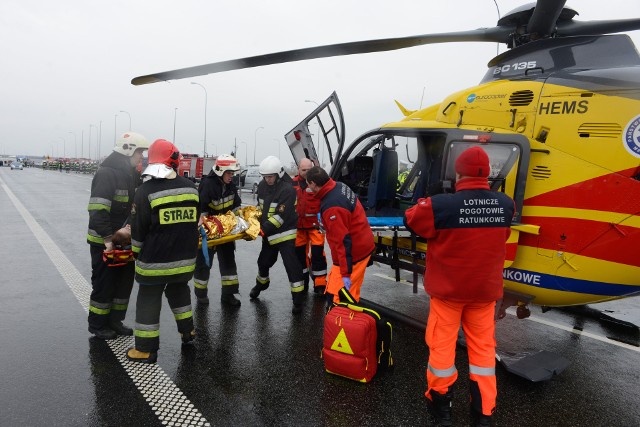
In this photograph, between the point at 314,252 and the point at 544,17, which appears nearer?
the point at 544,17

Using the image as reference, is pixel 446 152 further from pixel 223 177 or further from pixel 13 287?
pixel 13 287

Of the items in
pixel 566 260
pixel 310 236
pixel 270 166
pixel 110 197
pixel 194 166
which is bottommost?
pixel 310 236

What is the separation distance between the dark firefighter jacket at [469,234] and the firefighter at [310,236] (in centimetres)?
281

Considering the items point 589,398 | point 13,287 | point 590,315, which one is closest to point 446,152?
point 589,398

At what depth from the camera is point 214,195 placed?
494 cm

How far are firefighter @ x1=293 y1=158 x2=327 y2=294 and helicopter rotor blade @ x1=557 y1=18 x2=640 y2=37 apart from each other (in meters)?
3.17

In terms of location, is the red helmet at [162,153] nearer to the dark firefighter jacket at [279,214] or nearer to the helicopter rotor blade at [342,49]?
the helicopter rotor blade at [342,49]

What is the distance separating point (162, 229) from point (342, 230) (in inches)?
60.6

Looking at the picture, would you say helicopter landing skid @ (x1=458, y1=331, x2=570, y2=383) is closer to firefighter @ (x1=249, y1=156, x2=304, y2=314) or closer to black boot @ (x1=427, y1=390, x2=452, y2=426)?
black boot @ (x1=427, y1=390, x2=452, y2=426)

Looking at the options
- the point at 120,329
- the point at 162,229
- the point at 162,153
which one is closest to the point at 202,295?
the point at 120,329

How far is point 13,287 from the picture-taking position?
558 cm

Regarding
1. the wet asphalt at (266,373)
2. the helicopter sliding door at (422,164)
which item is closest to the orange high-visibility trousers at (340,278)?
the wet asphalt at (266,373)

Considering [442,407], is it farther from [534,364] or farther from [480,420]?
[534,364]

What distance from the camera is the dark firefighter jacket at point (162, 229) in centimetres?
354
